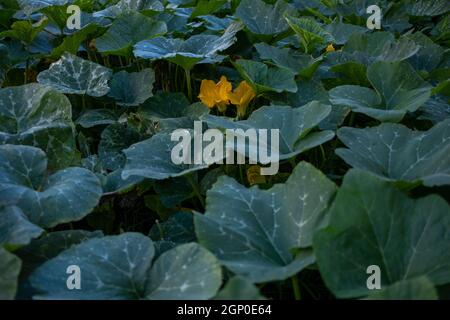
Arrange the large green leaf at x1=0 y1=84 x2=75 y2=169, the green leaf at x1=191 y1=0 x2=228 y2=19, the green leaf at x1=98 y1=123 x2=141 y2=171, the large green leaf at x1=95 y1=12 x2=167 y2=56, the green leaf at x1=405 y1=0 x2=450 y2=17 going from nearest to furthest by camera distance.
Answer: the large green leaf at x1=0 y1=84 x2=75 y2=169, the green leaf at x1=98 y1=123 x2=141 y2=171, the large green leaf at x1=95 y1=12 x2=167 y2=56, the green leaf at x1=191 y1=0 x2=228 y2=19, the green leaf at x1=405 y1=0 x2=450 y2=17

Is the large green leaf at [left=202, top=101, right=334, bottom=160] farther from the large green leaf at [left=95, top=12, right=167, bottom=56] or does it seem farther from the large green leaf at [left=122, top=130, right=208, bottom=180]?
the large green leaf at [left=95, top=12, right=167, bottom=56]

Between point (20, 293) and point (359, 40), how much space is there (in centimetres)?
124

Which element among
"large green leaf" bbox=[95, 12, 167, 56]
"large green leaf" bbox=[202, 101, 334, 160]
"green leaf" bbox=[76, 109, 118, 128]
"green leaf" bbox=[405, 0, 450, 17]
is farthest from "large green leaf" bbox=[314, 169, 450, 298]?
"green leaf" bbox=[405, 0, 450, 17]

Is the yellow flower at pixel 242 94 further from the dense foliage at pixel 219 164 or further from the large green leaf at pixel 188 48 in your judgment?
the large green leaf at pixel 188 48

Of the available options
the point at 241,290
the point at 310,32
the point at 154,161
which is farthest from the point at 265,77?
the point at 241,290

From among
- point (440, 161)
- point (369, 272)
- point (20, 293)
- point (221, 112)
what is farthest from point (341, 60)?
point (20, 293)

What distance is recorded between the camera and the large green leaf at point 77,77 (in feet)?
5.91

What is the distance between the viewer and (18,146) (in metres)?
1.35

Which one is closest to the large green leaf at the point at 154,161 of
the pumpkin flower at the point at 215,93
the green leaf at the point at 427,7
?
the pumpkin flower at the point at 215,93

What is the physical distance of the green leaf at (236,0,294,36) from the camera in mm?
2057

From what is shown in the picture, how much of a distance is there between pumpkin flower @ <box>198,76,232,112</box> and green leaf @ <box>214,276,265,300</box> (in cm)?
87

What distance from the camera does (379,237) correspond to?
1.03 metres

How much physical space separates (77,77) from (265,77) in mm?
525
